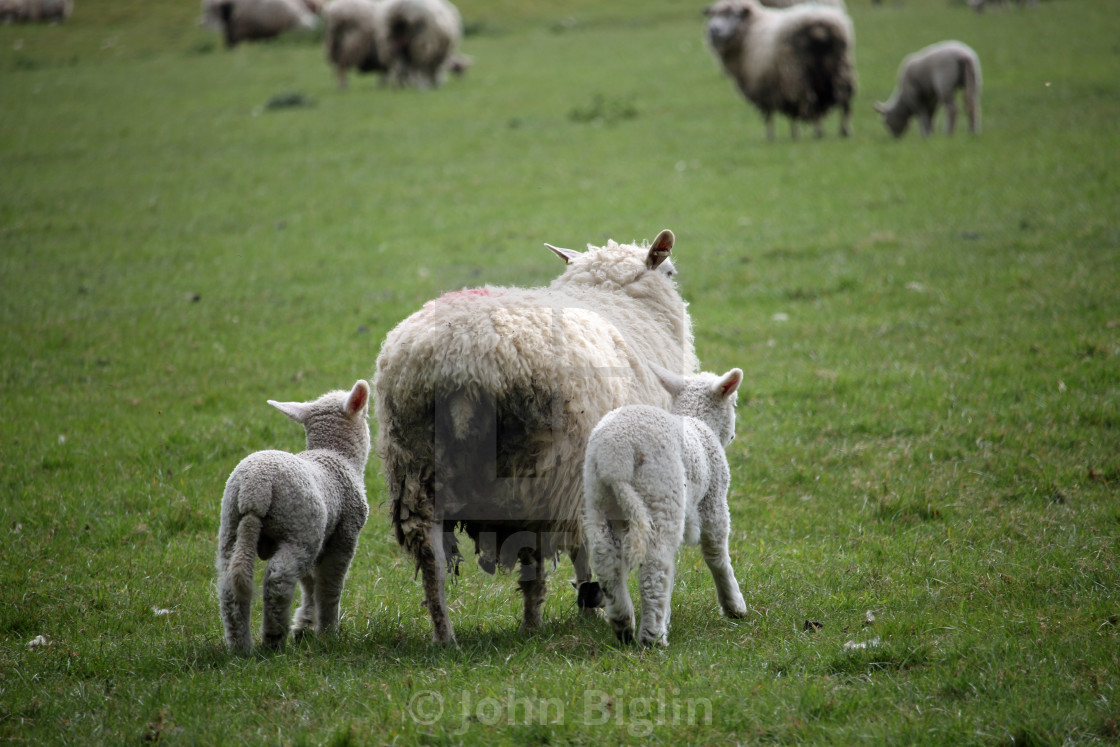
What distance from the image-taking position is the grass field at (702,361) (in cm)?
363

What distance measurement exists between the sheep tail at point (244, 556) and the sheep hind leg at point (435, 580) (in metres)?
0.72

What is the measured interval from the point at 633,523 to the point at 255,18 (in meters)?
35.2

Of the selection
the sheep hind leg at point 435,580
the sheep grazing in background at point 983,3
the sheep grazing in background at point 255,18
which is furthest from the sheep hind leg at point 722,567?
the sheep grazing in background at point 255,18

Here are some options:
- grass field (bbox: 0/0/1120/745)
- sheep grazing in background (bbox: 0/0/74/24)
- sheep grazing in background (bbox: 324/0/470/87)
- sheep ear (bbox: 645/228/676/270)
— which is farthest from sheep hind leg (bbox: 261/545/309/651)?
sheep grazing in background (bbox: 0/0/74/24)

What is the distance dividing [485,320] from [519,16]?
122ft

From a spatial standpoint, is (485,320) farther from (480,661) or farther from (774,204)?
(774,204)

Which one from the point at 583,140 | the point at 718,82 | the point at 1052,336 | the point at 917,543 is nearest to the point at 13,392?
the point at 917,543

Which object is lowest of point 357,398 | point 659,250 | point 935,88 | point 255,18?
point 357,398

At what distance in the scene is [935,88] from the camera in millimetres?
16453

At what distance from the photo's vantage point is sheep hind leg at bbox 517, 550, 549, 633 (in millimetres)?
4520

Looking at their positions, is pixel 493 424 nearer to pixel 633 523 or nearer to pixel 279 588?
pixel 633 523

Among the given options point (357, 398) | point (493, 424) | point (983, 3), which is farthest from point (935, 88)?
point (983, 3)

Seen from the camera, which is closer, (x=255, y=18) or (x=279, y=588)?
(x=279, y=588)

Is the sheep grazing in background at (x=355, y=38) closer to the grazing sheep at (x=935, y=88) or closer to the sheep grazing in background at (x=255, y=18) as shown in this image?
the sheep grazing in background at (x=255, y=18)
